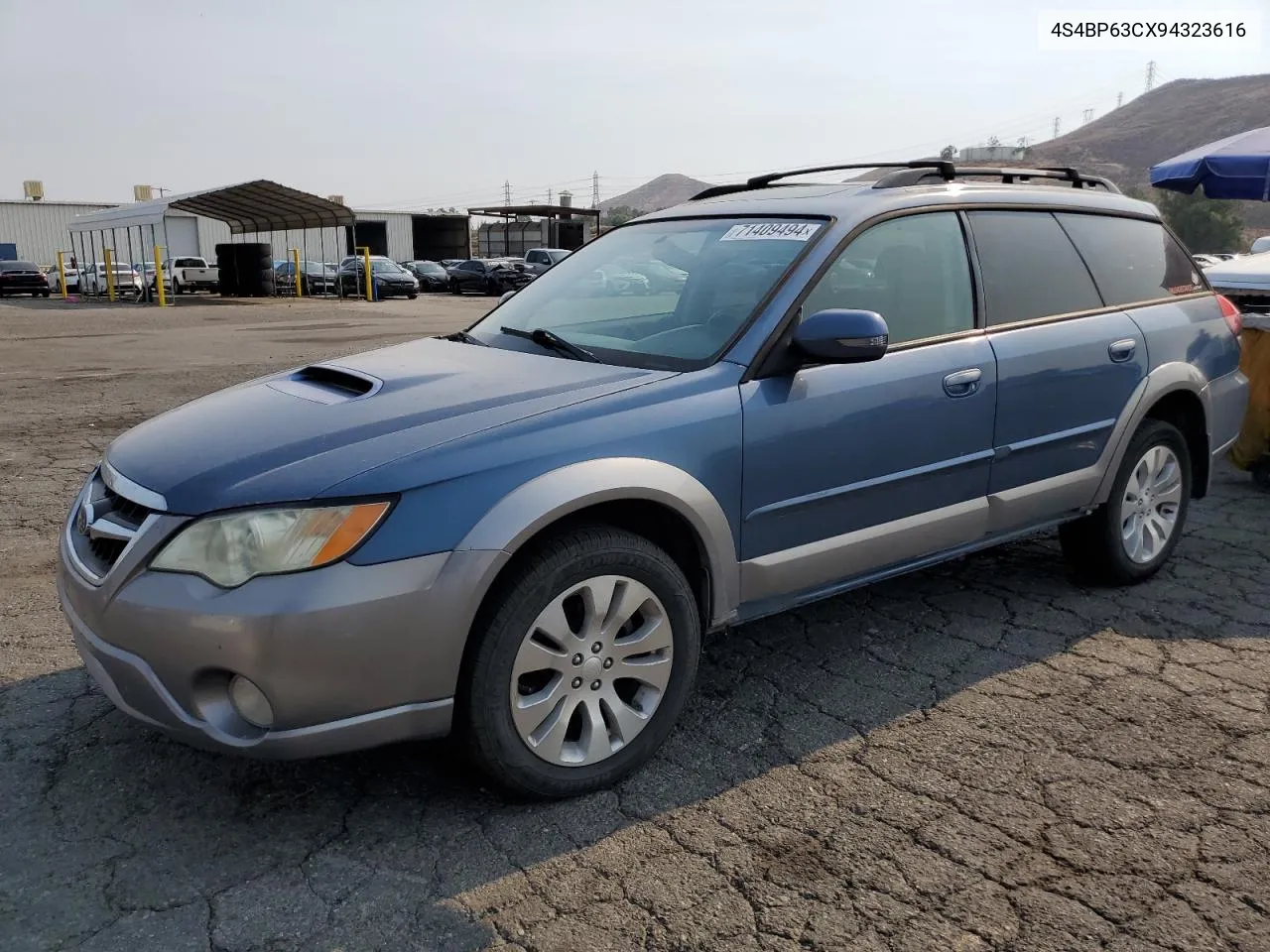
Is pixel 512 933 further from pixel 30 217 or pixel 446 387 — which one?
pixel 30 217

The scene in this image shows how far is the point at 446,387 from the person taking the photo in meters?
2.98

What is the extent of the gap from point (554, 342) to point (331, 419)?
0.91 meters

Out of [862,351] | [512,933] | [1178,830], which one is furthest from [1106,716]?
[512,933]

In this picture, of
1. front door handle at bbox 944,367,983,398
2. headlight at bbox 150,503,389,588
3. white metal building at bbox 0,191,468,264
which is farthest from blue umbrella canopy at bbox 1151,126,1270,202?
white metal building at bbox 0,191,468,264

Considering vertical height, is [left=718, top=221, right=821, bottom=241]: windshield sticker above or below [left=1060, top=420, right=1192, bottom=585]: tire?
above

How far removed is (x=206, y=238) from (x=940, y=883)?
49.9 meters

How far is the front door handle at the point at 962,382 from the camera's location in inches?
135

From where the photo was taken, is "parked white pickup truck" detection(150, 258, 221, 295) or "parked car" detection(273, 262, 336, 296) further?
"parked white pickup truck" detection(150, 258, 221, 295)

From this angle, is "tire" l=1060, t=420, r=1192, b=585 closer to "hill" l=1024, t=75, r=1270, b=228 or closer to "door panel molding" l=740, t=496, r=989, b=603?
"door panel molding" l=740, t=496, r=989, b=603

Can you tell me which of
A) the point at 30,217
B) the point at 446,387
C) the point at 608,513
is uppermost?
the point at 30,217

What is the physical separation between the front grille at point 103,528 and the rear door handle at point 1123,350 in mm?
3487

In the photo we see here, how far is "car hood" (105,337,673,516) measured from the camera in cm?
245

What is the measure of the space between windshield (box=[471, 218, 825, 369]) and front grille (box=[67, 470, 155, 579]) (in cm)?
141

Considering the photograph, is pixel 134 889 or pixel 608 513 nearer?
pixel 134 889
